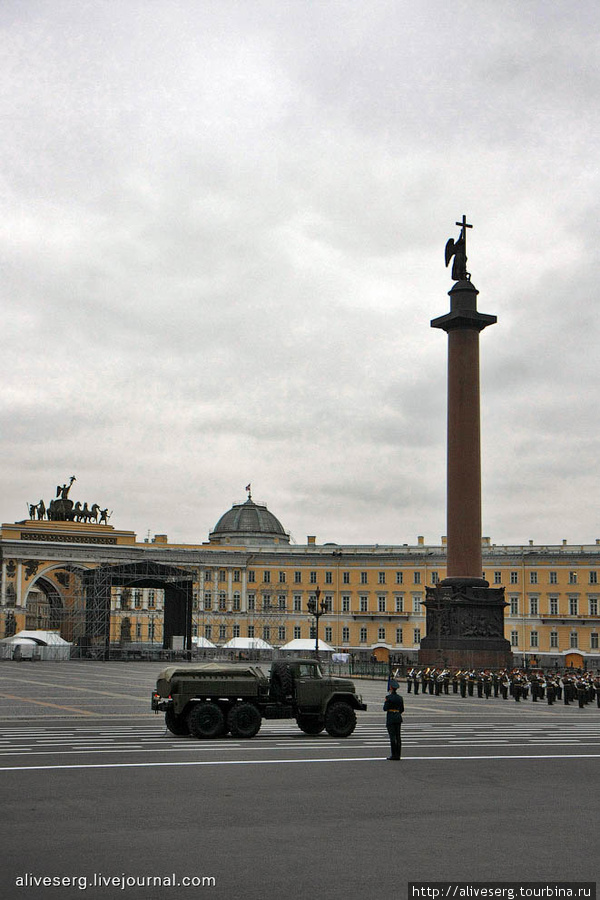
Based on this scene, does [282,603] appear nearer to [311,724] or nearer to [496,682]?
[496,682]

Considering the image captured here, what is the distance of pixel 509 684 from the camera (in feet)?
144

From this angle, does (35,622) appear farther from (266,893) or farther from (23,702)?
(266,893)

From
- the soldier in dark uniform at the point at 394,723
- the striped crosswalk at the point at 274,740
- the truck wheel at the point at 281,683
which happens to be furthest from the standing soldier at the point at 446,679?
the soldier in dark uniform at the point at 394,723

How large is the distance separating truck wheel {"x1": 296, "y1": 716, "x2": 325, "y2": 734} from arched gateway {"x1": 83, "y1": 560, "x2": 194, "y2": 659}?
5477 cm

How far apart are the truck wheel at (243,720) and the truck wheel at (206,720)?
25 cm

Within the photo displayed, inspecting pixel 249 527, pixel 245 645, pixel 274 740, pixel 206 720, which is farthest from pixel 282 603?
pixel 206 720

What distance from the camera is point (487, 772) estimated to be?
16.9 m

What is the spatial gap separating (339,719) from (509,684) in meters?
21.7

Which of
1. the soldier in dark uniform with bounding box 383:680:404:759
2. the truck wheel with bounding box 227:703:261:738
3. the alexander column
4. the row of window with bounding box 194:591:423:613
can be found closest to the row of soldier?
the alexander column

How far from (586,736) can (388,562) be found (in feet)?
281

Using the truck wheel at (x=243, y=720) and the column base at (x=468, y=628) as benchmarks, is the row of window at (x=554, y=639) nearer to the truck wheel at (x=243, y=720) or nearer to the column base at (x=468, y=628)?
the column base at (x=468, y=628)

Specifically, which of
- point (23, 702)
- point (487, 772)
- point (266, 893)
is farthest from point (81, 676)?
point (266, 893)

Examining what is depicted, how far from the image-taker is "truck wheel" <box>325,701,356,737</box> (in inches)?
933

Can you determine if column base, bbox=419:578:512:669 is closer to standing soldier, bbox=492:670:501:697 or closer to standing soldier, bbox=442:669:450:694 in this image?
standing soldier, bbox=492:670:501:697
